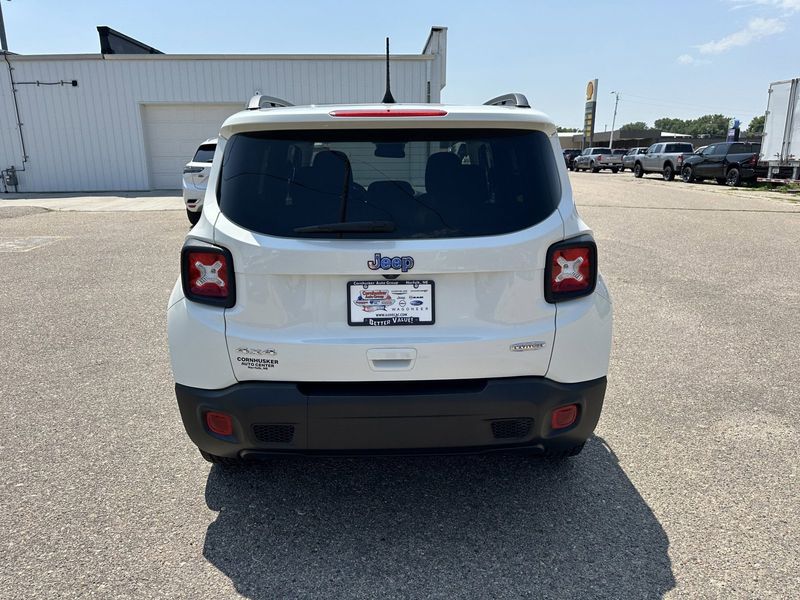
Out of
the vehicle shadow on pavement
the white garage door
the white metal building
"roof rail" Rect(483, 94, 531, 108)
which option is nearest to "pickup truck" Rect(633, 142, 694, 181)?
the white metal building

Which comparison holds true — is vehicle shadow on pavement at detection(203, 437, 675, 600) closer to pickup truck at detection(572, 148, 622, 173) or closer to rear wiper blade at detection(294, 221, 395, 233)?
rear wiper blade at detection(294, 221, 395, 233)

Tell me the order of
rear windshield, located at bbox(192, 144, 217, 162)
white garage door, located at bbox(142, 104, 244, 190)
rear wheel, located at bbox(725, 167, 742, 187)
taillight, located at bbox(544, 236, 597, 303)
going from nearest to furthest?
1. taillight, located at bbox(544, 236, 597, 303)
2. rear windshield, located at bbox(192, 144, 217, 162)
3. white garage door, located at bbox(142, 104, 244, 190)
4. rear wheel, located at bbox(725, 167, 742, 187)

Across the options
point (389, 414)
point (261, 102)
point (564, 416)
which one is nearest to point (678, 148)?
point (261, 102)

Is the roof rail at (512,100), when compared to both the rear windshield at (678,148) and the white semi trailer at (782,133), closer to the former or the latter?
the white semi trailer at (782,133)

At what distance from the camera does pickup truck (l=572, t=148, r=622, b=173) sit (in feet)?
129

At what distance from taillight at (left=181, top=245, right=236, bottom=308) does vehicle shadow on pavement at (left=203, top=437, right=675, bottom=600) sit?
1.05 m

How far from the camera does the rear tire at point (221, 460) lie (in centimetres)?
269

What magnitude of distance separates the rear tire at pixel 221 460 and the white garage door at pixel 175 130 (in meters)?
19.0

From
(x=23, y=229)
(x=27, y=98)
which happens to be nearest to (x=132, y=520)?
(x=23, y=229)

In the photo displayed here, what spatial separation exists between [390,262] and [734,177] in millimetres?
26442

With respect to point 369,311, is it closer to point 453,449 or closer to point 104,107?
point 453,449

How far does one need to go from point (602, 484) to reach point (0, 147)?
23.7 metres

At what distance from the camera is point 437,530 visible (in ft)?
8.68

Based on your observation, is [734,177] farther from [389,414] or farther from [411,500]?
[389,414]
